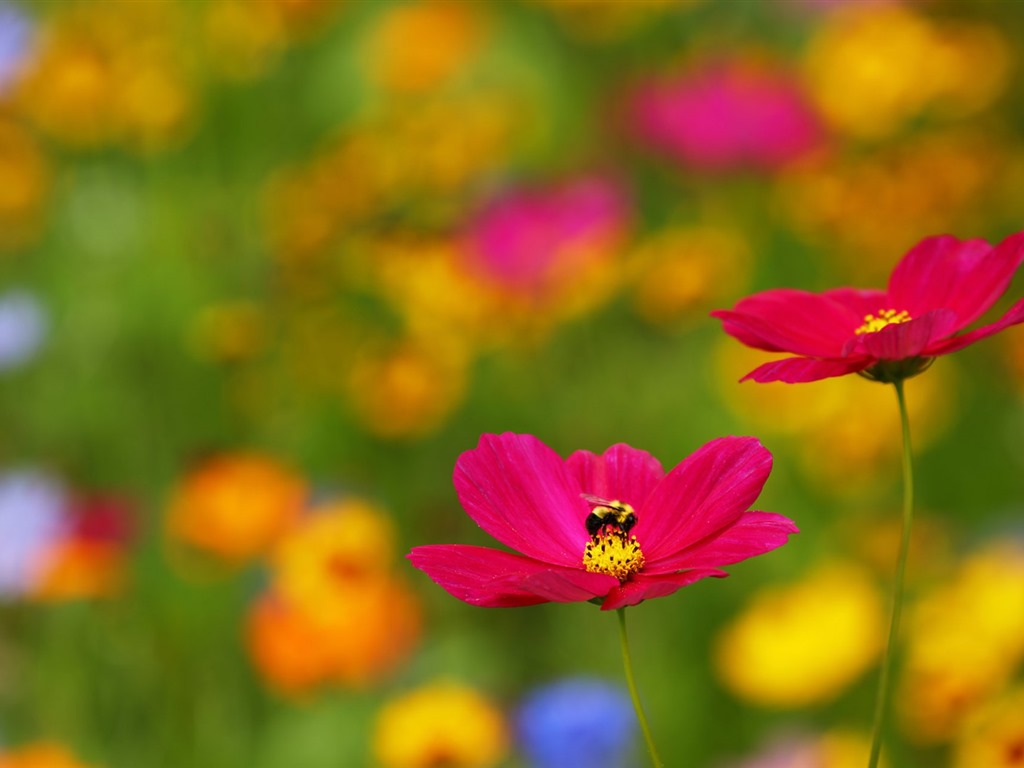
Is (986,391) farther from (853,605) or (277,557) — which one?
(277,557)

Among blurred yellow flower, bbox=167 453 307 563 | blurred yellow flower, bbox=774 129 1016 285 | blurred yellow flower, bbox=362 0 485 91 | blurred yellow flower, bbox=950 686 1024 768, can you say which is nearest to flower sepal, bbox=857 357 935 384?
blurred yellow flower, bbox=950 686 1024 768

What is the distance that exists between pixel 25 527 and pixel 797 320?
27.7 inches

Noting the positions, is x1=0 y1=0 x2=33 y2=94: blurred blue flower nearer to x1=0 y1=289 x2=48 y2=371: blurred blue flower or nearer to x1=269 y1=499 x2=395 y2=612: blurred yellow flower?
x1=0 y1=289 x2=48 y2=371: blurred blue flower

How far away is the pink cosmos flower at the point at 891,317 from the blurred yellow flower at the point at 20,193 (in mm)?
1197

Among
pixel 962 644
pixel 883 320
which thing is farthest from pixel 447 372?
pixel 883 320

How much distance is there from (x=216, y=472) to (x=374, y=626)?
0.17m

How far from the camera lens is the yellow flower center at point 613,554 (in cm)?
32

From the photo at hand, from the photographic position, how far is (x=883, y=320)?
38 cm

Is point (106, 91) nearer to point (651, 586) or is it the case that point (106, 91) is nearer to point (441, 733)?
point (441, 733)

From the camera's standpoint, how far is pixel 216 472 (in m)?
0.96

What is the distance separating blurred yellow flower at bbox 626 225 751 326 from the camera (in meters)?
1.13

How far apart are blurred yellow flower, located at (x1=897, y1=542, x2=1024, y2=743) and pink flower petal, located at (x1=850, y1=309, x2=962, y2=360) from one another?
1.25 ft

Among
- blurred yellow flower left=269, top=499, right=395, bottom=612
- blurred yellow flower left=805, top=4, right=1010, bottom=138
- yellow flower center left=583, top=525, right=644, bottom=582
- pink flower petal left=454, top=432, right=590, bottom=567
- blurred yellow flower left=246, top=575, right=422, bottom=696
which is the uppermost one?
blurred yellow flower left=805, top=4, right=1010, bottom=138

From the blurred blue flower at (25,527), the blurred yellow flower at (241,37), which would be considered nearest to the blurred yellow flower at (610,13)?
the blurred yellow flower at (241,37)
